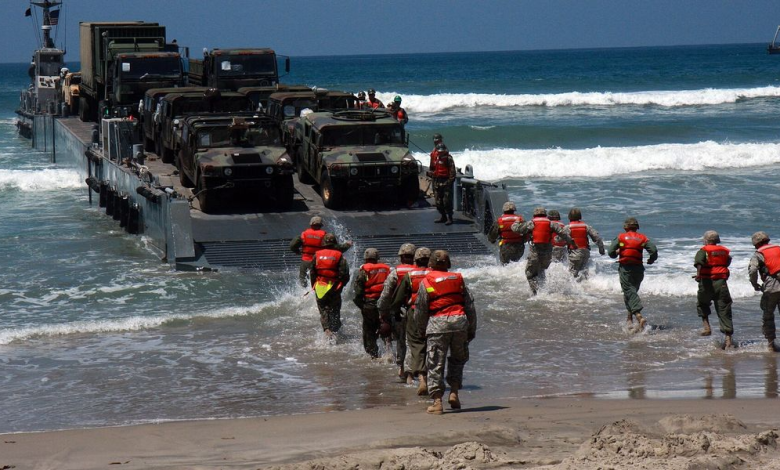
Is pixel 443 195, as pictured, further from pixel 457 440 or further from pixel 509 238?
pixel 457 440

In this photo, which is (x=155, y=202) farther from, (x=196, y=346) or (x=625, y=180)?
(x=625, y=180)

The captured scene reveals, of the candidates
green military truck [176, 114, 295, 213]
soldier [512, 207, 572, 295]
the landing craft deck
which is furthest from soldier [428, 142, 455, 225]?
soldier [512, 207, 572, 295]

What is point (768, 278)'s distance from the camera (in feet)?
39.9

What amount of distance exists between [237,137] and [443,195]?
3635 millimetres

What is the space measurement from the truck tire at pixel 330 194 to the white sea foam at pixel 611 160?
12539 mm

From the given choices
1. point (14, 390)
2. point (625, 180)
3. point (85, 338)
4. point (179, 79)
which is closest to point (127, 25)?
point (179, 79)

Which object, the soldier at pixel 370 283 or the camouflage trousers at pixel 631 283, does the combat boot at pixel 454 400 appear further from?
the camouflage trousers at pixel 631 283

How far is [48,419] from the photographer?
1014 cm

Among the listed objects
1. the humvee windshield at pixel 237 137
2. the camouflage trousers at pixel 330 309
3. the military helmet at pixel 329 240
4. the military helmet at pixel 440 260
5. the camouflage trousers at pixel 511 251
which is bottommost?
the camouflage trousers at pixel 330 309

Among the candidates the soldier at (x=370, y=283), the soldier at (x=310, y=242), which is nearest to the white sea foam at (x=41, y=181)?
the soldier at (x=310, y=242)

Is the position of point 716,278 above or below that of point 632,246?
below

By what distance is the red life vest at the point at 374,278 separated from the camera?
11234mm

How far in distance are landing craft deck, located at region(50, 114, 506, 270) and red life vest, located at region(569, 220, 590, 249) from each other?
2940mm

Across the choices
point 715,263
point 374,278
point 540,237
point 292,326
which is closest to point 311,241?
point 292,326
